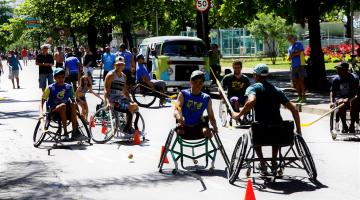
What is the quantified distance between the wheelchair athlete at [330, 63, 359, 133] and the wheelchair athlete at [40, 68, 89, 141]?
15.3 feet

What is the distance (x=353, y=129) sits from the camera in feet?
42.2

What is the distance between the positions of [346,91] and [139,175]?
4959mm

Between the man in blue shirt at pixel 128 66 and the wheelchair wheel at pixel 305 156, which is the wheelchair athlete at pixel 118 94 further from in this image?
the man in blue shirt at pixel 128 66

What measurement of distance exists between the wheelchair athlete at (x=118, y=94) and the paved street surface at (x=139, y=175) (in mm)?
620

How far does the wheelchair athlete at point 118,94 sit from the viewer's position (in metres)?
13.4

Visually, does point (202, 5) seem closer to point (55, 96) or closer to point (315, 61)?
point (315, 61)

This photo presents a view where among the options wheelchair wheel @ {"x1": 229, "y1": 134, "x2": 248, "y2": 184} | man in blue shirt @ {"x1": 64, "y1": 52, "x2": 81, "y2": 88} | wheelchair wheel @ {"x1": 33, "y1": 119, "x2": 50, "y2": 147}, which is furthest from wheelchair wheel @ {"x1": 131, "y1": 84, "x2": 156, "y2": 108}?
wheelchair wheel @ {"x1": 229, "y1": 134, "x2": 248, "y2": 184}

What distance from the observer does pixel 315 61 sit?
24531 millimetres

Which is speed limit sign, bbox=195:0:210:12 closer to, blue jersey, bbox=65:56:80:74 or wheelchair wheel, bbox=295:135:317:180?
blue jersey, bbox=65:56:80:74

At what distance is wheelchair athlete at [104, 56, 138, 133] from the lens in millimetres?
13383

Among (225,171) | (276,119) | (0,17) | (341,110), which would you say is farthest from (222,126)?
(0,17)

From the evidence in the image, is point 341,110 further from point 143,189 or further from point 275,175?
point 143,189

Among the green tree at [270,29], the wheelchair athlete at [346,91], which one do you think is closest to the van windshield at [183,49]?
the wheelchair athlete at [346,91]

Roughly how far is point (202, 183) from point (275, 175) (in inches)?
36.8
